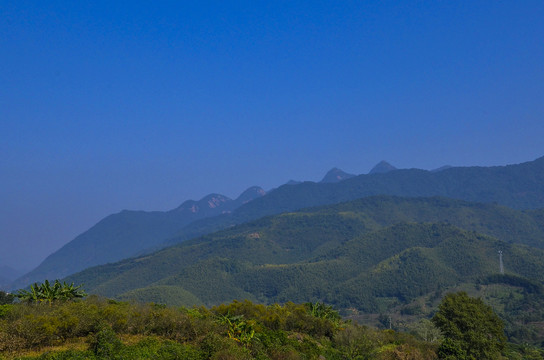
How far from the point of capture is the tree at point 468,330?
48031 mm

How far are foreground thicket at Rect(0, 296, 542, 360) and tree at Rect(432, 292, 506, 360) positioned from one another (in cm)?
270

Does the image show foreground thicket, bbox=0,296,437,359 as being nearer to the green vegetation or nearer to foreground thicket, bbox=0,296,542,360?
foreground thicket, bbox=0,296,542,360

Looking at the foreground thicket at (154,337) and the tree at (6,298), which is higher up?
the tree at (6,298)

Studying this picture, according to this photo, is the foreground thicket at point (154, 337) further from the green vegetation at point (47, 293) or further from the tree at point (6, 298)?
the tree at point (6, 298)

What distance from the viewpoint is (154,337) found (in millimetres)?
36750

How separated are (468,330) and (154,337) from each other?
1556 inches

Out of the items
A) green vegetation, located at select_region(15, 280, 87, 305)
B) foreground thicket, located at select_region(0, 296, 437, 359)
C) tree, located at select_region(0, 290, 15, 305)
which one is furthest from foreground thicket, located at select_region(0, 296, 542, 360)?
tree, located at select_region(0, 290, 15, 305)

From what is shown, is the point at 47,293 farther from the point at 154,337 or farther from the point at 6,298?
the point at 6,298

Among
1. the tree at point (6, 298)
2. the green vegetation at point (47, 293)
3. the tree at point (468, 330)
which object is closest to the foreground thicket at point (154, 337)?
the tree at point (468, 330)

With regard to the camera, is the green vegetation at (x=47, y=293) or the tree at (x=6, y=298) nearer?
the green vegetation at (x=47, y=293)

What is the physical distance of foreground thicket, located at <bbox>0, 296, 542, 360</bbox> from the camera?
30.7m

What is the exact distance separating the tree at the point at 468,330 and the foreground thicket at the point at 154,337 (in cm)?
270

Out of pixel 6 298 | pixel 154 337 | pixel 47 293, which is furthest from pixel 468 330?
pixel 6 298

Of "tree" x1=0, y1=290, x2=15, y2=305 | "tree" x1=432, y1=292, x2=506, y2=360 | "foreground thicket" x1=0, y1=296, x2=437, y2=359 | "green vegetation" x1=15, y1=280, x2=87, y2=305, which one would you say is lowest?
"tree" x1=432, y1=292, x2=506, y2=360
